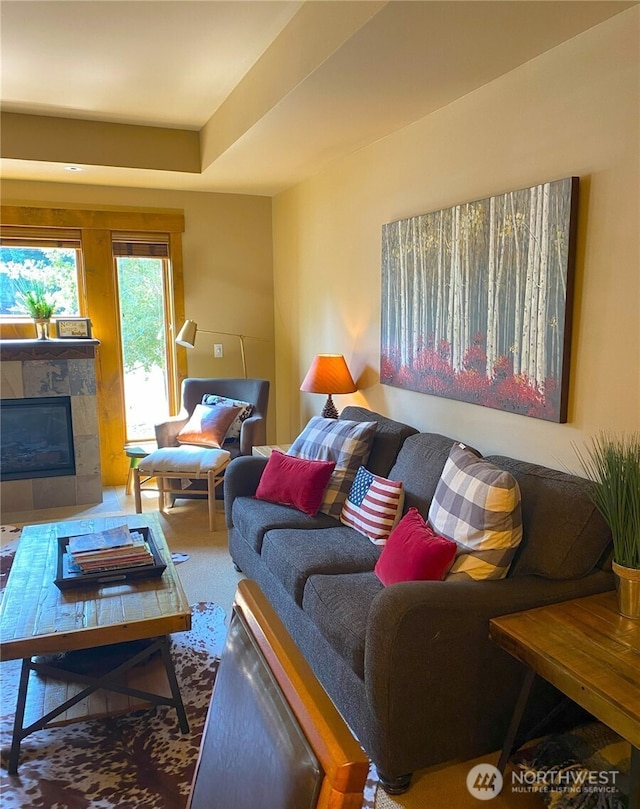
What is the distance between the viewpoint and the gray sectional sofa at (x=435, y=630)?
69.1 inches

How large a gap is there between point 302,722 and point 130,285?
465cm

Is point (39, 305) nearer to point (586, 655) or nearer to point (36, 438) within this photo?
point (36, 438)

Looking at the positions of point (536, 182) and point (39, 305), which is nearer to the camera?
point (536, 182)

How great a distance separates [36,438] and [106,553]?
2560 millimetres

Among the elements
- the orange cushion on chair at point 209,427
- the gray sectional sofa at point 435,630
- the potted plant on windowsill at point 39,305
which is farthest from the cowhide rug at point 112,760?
the potted plant on windowsill at point 39,305

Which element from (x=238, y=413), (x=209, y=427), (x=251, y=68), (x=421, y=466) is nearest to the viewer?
(x=421, y=466)

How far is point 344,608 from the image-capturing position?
209 cm

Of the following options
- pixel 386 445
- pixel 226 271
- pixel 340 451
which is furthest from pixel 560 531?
pixel 226 271

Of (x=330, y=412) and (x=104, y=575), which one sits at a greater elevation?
→ (x=330, y=412)

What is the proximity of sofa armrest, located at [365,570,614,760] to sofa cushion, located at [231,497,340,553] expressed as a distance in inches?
41.5

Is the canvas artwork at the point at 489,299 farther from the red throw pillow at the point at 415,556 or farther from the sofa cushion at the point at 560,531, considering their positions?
the red throw pillow at the point at 415,556


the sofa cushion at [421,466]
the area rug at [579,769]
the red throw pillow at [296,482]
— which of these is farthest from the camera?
the red throw pillow at [296,482]

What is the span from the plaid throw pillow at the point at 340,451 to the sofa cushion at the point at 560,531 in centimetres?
102

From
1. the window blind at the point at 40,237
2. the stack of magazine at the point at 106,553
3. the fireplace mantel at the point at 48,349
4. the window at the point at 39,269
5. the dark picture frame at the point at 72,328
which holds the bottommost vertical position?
the stack of magazine at the point at 106,553
